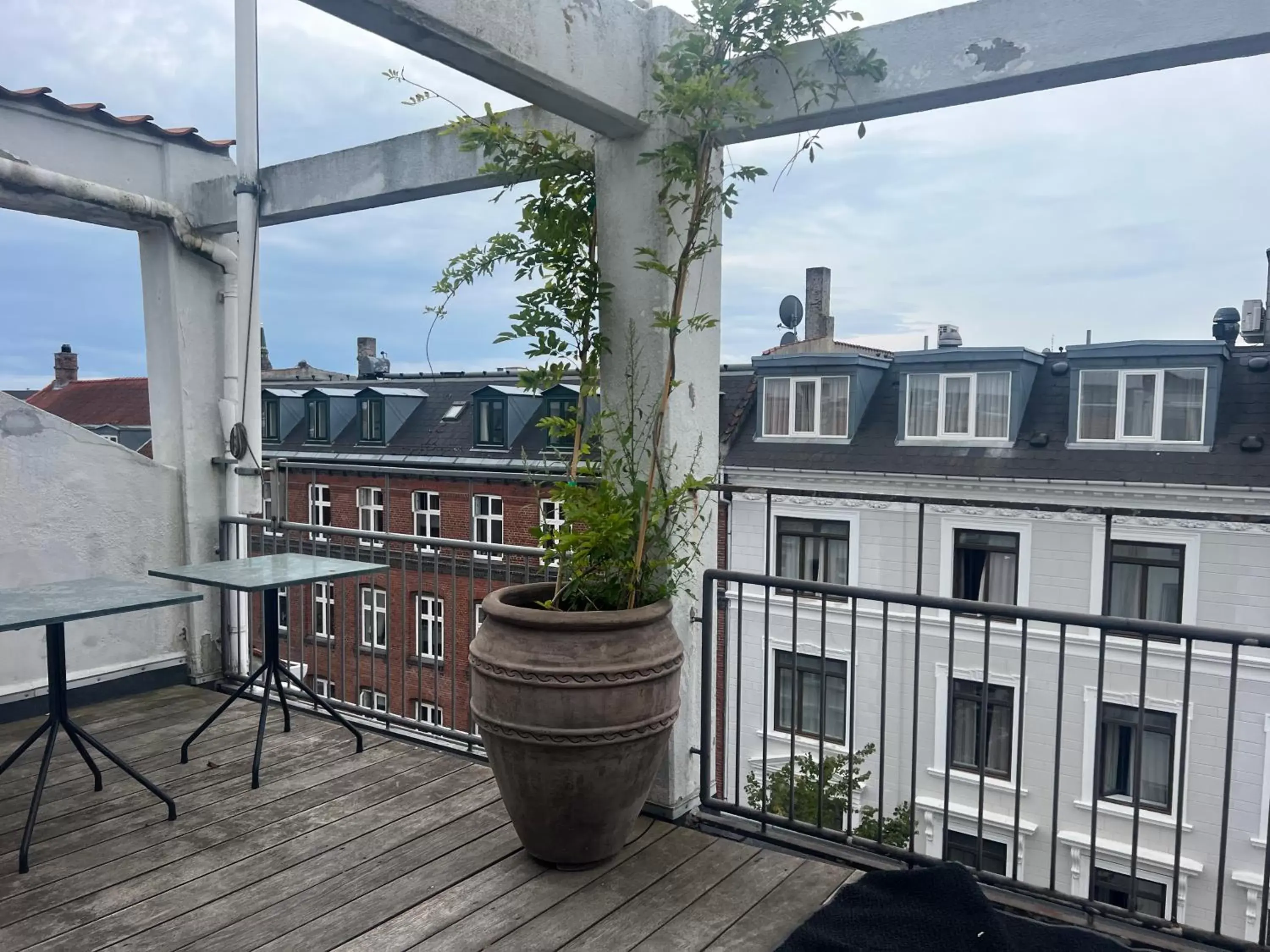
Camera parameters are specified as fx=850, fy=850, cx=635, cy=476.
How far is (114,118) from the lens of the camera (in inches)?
152

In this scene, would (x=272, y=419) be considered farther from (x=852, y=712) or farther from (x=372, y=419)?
(x=852, y=712)

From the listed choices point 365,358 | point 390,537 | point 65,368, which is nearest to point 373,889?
point 390,537

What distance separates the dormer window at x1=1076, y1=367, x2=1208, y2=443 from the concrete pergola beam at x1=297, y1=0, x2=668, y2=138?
922 cm

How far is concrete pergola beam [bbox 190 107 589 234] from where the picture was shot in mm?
3178

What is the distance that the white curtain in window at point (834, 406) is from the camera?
41.8 feet

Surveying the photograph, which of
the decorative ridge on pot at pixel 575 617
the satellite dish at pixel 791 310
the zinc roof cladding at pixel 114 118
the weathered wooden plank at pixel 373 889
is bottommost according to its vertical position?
the weathered wooden plank at pixel 373 889

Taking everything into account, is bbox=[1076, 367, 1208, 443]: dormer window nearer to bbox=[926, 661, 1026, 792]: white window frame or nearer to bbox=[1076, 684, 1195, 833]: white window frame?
bbox=[1076, 684, 1195, 833]: white window frame

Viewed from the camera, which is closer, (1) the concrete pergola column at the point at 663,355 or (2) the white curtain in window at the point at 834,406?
(1) the concrete pergola column at the point at 663,355

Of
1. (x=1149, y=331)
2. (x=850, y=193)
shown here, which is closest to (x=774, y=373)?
(x=1149, y=331)

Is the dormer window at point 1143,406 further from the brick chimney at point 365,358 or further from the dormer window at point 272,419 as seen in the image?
the brick chimney at point 365,358

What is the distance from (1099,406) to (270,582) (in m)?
10.6

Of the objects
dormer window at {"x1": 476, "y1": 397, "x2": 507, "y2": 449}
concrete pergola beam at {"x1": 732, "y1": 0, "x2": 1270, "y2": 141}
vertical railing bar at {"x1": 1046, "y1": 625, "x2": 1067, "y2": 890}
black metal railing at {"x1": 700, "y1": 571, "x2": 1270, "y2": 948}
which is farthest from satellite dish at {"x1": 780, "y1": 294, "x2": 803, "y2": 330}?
vertical railing bar at {"x1": 1046, "y1": 625, "x2": 1067, "y2": 890}

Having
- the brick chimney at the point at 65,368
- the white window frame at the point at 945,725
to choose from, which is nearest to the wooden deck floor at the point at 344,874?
the white window frame at the point at 945,725

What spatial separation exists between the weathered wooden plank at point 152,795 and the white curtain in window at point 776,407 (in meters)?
10.6
